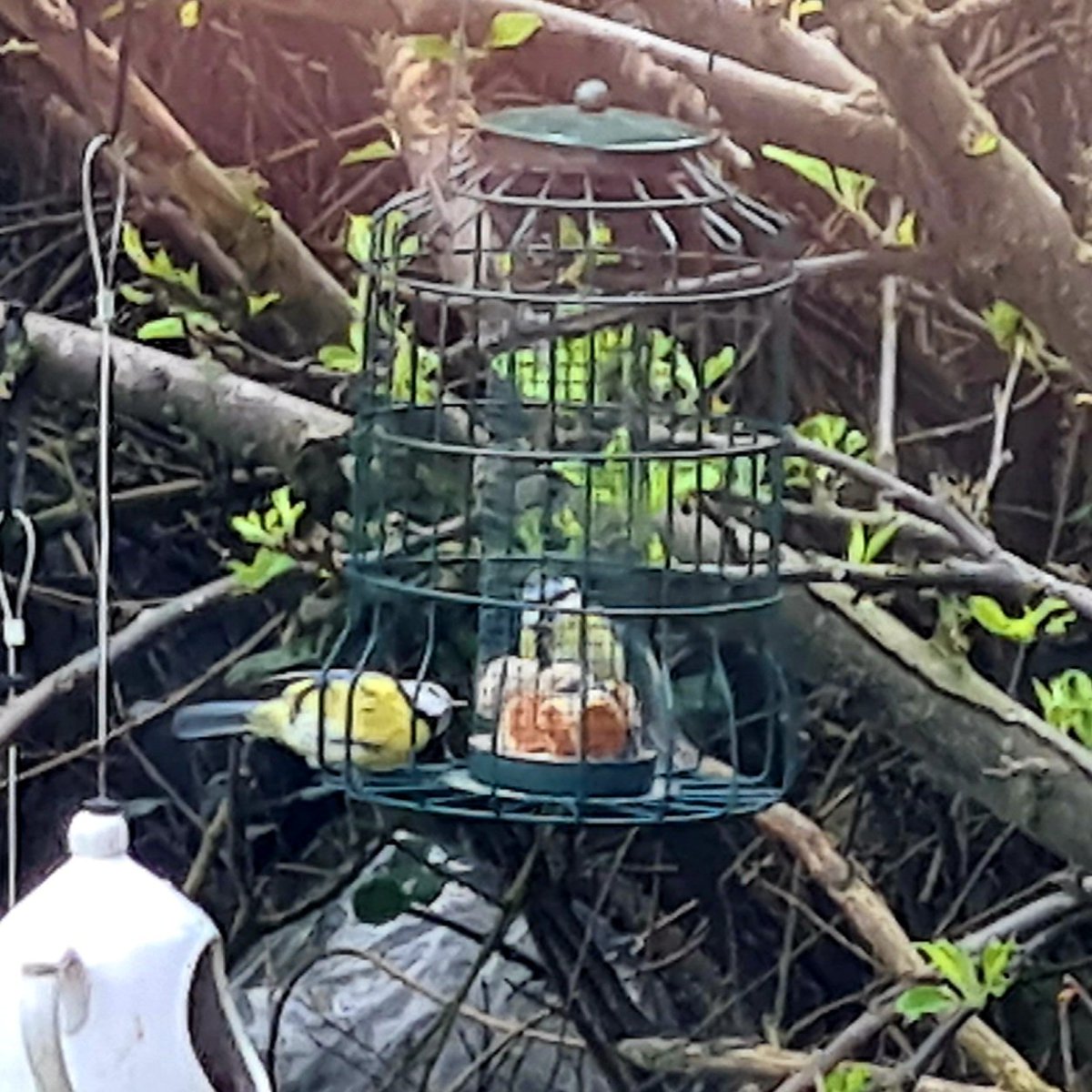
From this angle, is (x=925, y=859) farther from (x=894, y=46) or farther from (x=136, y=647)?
(x=894, y=46)

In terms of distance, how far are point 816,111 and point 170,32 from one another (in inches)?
39.5

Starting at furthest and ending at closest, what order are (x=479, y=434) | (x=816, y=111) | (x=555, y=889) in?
(x=555, y=889), (x=479, y=434), (x=816, y=111)

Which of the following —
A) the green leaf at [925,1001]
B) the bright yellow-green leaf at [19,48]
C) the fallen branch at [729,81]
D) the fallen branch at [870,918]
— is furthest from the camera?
the bright yellow-green leaf at [19,48]

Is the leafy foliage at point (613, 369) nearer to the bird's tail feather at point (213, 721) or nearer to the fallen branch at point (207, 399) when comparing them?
the fallen branch at point (207, 399)

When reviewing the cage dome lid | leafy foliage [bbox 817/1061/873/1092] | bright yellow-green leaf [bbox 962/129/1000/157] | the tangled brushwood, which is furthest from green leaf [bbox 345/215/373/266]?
leafy foliage [bbox 817/1061/873/1092]

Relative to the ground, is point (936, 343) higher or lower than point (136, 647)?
higher

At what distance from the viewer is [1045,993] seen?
2.05 metres

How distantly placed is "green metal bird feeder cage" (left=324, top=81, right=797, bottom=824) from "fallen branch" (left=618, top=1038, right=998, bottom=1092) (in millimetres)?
208

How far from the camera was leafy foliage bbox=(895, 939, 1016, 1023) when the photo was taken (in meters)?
1.53

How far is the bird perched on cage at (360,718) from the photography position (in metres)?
1.53

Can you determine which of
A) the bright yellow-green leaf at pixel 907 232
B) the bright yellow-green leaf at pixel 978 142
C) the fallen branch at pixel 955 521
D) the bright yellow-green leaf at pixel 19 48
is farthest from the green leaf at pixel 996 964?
the bright yellow-green leaf at pixel 19 48

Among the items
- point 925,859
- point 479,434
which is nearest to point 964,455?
point 925,859

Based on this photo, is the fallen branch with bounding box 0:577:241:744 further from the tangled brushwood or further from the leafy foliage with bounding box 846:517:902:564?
the leafy foliage with bounding box 846:517:902:564

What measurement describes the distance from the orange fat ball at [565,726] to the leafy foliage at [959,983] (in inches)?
10.4
